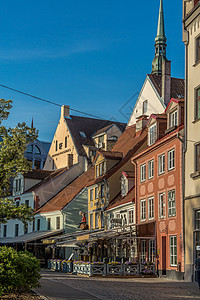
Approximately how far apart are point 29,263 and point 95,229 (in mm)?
28654

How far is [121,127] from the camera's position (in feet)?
204

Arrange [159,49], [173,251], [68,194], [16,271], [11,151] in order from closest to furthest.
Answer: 1. [16,271]
2. [11,151]
3. [173,251]
4. [68,194]
5. [159,49]

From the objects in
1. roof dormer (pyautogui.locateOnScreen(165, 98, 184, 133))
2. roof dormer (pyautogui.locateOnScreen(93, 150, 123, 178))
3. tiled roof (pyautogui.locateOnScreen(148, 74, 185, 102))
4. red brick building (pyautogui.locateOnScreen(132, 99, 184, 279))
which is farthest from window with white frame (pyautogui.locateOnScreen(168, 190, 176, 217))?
tiled roof (pyautogui.locateOnScreen(148, 74, 185, 102))

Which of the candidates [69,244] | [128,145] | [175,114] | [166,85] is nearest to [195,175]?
[175,114]

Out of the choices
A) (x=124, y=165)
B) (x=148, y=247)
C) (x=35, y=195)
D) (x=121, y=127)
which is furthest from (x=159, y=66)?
(x=148, y=247)

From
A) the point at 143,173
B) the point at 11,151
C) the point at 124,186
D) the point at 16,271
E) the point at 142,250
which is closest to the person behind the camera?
the point at 16,271

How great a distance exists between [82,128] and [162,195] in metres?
37.2

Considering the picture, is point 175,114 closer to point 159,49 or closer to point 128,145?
point 128,145

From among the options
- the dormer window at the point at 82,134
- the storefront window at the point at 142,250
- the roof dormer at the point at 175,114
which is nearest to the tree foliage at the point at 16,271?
the roof dormer at the point at 175,114

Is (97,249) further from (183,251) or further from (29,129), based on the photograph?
(29,129)

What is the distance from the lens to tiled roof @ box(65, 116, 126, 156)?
64.0 metres

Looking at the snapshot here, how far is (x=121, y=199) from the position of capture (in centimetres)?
4125

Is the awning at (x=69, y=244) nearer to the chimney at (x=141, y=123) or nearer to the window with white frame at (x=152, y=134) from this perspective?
the window with white frame at (x=152, y=134)

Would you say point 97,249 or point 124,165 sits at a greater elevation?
point 124,165
